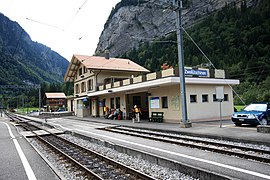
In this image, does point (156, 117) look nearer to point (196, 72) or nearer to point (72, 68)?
point (196, 72)

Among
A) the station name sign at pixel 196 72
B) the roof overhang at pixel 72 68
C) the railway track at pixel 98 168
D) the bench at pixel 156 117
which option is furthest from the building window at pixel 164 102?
the roof overhang at pixel 72 68

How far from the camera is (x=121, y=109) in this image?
93.4 ft

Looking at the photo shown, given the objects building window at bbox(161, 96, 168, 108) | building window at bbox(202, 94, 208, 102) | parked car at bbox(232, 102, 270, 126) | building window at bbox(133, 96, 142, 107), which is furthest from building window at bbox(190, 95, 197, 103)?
building window at bbox(133, 96, 142, 107)

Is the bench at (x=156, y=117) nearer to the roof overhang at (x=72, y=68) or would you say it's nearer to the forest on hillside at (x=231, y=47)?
the roof overhang at (x=72, y=68)

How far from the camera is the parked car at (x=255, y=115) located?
14.3 metres

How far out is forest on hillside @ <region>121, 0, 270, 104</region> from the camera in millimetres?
72938

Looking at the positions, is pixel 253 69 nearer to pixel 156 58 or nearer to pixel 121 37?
pixel 156 58

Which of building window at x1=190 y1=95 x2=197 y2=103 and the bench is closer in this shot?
building window at x1=190 y1=95 x2=197 y2=103

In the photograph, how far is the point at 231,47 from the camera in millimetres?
88000

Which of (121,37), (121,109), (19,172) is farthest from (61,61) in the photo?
(19,172)

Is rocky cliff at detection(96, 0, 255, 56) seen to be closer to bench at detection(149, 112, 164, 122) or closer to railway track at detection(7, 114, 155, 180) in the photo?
bench at detection(149, 112, 164, 122)

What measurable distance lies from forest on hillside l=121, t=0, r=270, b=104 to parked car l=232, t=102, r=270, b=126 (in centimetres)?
5201

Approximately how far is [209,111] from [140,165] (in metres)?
14.0

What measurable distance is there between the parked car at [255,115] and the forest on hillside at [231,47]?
171ft
